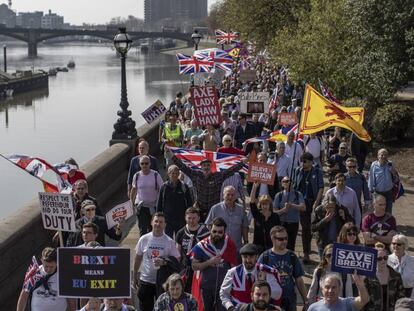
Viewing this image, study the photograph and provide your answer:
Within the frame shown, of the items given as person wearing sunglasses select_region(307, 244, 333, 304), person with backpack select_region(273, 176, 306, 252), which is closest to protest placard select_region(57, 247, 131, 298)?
person wearing sunglasses select_region(307, 244, 333, 304)

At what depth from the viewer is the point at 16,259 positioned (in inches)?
394

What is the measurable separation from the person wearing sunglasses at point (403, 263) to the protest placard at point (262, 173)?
11.1 feet

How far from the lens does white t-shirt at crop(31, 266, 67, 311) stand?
24.4 feet

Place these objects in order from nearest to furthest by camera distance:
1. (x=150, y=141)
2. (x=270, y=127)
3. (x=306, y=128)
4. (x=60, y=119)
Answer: (x=306, y=128), (x=270, y=127), (x=150, y=141), (x=60, y=119)

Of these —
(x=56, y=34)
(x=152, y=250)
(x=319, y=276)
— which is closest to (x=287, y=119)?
(x=152, y=250)

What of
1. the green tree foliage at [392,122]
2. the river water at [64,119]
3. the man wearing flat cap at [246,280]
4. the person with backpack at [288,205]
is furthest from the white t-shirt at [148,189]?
the river water at [64,119]

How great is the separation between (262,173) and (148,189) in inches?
66.0

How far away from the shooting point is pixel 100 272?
675 cm

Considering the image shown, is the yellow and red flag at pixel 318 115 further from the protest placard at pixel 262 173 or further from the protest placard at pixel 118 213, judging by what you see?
the protest placard at pixel 118 213

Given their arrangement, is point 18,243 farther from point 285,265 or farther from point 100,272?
point 285,265

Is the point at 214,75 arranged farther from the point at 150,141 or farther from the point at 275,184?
the point at 275,184

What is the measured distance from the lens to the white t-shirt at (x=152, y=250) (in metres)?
8.29

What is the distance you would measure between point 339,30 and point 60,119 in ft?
130

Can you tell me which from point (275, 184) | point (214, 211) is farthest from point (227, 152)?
point (214, 211)
